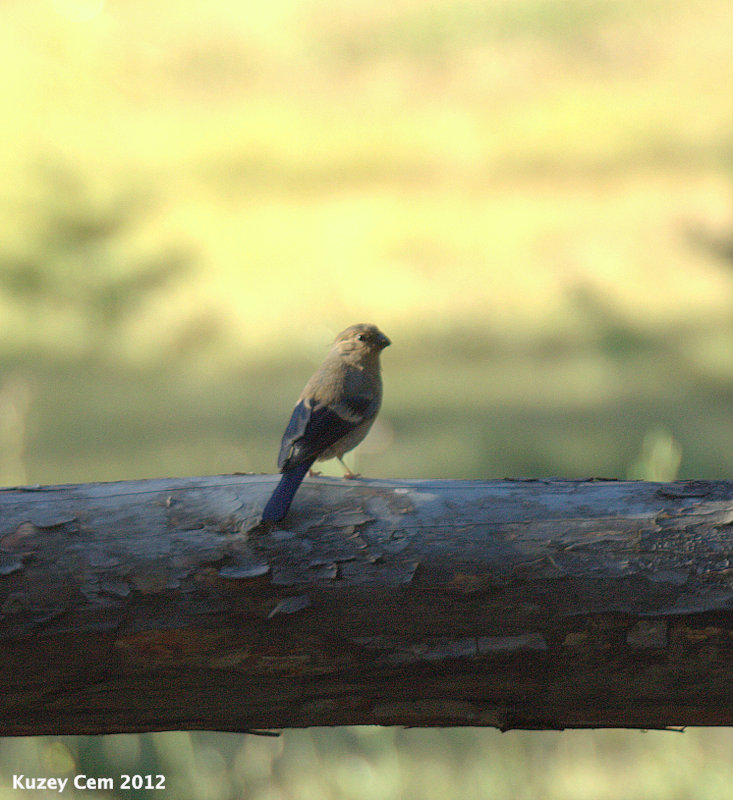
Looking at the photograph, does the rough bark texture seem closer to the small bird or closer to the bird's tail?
the bird's tail

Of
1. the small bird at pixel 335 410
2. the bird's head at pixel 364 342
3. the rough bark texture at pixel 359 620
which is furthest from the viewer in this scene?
the bird's head at pixel 364 342

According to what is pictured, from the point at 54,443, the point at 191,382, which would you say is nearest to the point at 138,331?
the point at 191,382

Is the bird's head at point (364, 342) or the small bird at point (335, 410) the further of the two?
the bird's head at point (364, 342)

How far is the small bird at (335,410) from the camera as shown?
147cm

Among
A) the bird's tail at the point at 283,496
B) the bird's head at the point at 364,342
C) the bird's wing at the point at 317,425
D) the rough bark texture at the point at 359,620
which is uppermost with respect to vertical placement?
the bird's head at the point at 364,342

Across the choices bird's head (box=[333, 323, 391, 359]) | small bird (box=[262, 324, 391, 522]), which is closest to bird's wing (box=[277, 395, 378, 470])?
small bird (box=[262, 324, 391, 522])

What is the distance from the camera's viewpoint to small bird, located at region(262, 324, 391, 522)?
1470 mm

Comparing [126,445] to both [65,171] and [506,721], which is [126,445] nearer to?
[65,171]

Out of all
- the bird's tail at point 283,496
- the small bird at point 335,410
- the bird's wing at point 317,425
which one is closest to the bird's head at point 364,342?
the small bird at point 335,410

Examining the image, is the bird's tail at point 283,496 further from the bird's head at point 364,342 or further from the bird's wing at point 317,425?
the bird's head at point 364,342

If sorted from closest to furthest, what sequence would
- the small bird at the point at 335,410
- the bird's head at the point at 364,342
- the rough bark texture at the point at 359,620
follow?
the rough bark texture at the point at 359,620, the small bird at the point at 335,410, the bird's head at the point at 364,342

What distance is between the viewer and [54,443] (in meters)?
3.58

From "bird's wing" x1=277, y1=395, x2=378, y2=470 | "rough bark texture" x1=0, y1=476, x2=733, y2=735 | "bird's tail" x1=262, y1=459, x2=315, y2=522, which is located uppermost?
"bird's wing" x1=277, y1=395, x2=378, y2=470

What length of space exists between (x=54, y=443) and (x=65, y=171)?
1.45 meters
